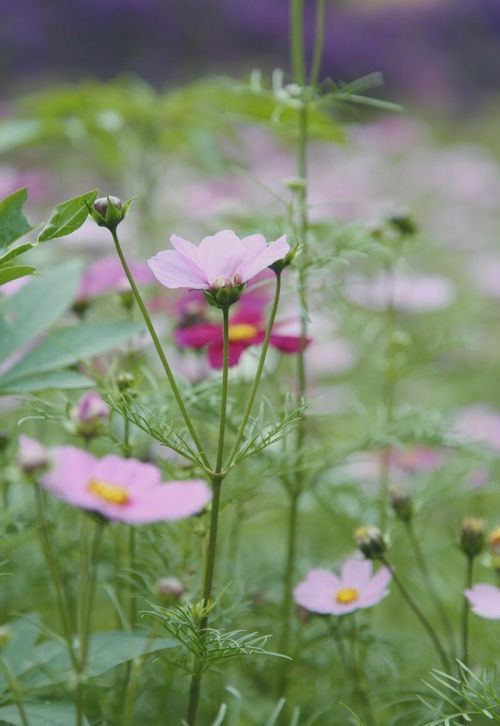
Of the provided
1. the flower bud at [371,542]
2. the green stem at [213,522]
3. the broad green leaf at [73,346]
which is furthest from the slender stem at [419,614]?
the broad green leaf at [73,346]

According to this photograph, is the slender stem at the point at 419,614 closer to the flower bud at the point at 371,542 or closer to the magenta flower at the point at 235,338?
the flower bud at the point at 371,542

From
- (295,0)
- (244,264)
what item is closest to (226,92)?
(295,0)

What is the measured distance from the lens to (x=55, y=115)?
3.03 feet

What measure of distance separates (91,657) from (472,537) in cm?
23

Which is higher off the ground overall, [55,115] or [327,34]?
[327,34]

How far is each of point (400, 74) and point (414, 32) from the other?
491 mm

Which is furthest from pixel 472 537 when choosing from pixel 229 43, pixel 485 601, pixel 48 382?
pixel 229 43

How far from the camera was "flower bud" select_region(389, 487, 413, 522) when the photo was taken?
1.85 ft

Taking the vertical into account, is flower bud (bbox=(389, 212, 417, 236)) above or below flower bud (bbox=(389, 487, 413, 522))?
above

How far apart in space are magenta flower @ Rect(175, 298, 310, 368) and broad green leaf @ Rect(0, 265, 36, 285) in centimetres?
14

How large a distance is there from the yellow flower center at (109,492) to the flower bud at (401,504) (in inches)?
8.1

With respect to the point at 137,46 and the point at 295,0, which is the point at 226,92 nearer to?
the point at 295,0

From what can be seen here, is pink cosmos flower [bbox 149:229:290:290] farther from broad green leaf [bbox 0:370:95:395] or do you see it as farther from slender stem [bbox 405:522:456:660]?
slender stem [bbox 405:522:456:660]

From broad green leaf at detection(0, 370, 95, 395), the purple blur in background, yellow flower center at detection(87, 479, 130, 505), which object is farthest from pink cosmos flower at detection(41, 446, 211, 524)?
the purple blur in background
